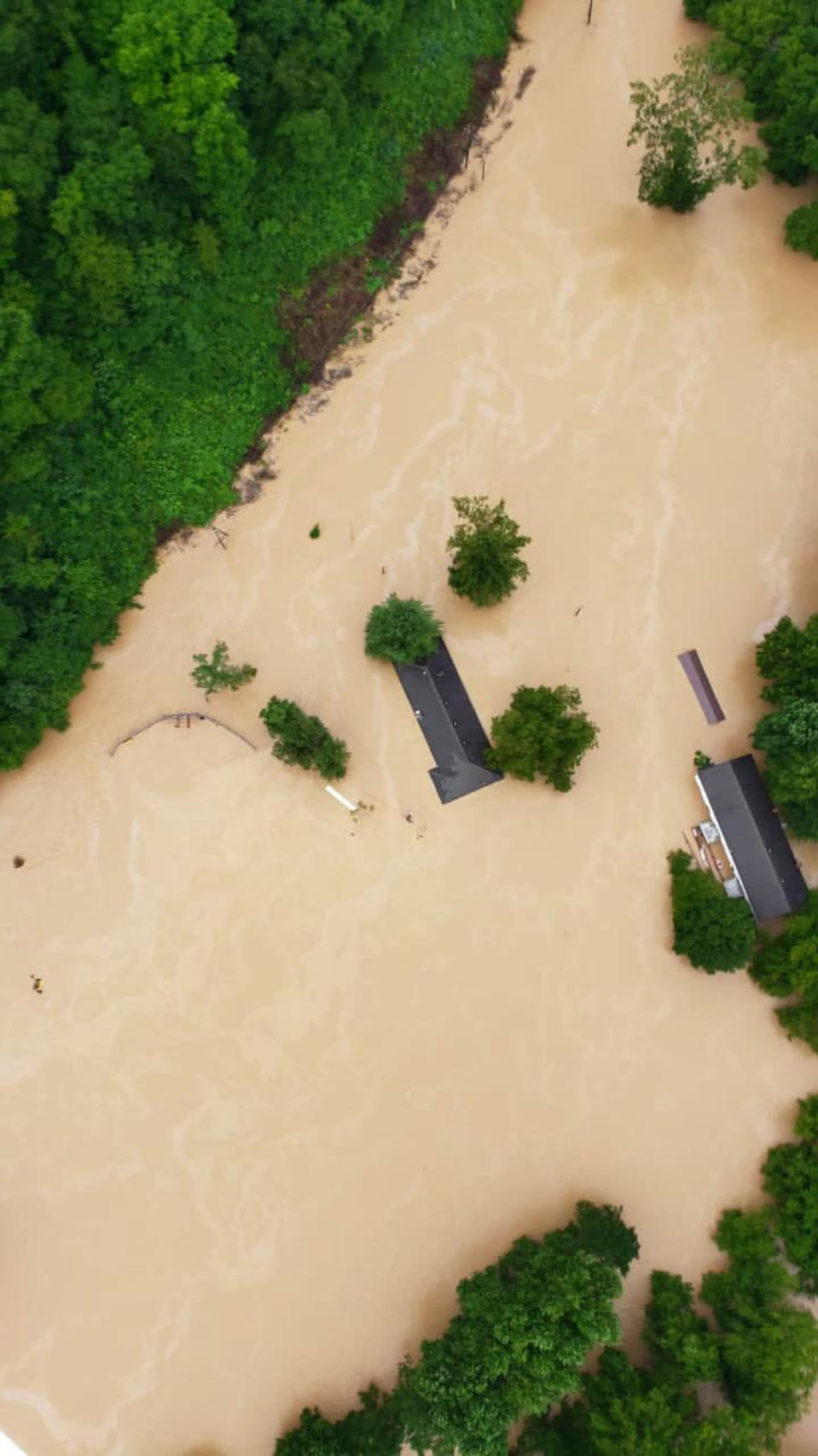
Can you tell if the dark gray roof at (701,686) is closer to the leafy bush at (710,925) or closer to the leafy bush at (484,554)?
the leafy bush at (710,925)

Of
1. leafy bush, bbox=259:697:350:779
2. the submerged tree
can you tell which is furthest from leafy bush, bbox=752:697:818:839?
the submerged tree

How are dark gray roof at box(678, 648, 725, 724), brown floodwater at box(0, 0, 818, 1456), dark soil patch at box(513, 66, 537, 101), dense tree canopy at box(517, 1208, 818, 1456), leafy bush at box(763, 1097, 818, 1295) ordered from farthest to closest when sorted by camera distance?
dark soil patch at box(513, 66, 537, 101)
dark gray roof at box(678, 648, 725, 724)
brown floodwater at box(0, 0, 818, 1456)
leafy bush at box(763, 1097, 818, 1295)
dense tree canopy at box(517, 1208, 818, 1456)

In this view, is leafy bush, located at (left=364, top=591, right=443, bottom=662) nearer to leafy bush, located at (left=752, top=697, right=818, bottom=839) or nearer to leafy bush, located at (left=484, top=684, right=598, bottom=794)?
leafy bush, located at (left=484, top=684, right=598, bottom=794)

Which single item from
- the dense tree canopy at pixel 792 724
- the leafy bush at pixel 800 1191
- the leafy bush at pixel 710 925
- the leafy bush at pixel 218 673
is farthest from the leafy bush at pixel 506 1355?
the leafy bush at pixel 218 673

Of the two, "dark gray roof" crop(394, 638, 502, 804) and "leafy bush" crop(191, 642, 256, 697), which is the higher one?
"leafy bush" crop(191, 642, 256, 697)

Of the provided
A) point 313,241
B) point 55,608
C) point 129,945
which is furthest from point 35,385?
point 129,945

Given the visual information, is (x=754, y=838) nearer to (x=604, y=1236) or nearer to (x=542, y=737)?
(x=542, y=737)

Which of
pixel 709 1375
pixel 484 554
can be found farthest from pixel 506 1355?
pixel 484 554
